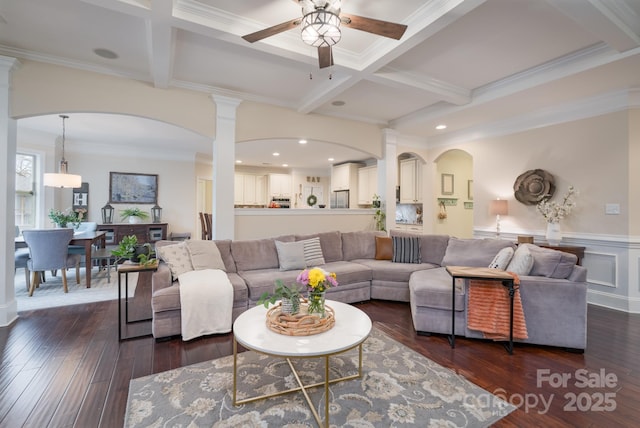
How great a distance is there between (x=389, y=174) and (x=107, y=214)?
641cm

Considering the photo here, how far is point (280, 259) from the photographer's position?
381 centimetres

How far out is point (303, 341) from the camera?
1.72 meters

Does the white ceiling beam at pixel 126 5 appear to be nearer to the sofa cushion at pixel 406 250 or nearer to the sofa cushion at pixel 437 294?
the sofa cushion at pixel 437 294

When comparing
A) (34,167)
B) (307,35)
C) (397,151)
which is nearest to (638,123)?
(397,151)

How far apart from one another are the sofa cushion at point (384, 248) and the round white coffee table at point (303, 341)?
240 cm

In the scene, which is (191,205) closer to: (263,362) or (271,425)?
(263,362)

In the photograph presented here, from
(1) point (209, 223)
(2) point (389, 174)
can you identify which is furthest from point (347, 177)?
(1) point (209, 223)

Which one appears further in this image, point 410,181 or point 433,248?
point 410,181

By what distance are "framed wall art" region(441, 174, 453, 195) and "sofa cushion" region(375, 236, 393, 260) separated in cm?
276

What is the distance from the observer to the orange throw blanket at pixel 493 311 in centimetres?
261

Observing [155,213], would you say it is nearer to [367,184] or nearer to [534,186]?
[367,184]

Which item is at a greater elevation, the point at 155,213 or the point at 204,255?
the point at 155,213

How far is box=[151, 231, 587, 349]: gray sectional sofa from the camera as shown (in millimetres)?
2613

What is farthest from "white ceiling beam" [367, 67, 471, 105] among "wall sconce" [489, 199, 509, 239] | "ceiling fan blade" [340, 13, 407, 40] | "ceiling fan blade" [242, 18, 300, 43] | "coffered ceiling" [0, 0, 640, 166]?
"wall sconce" [489, 199, 509, 239]
